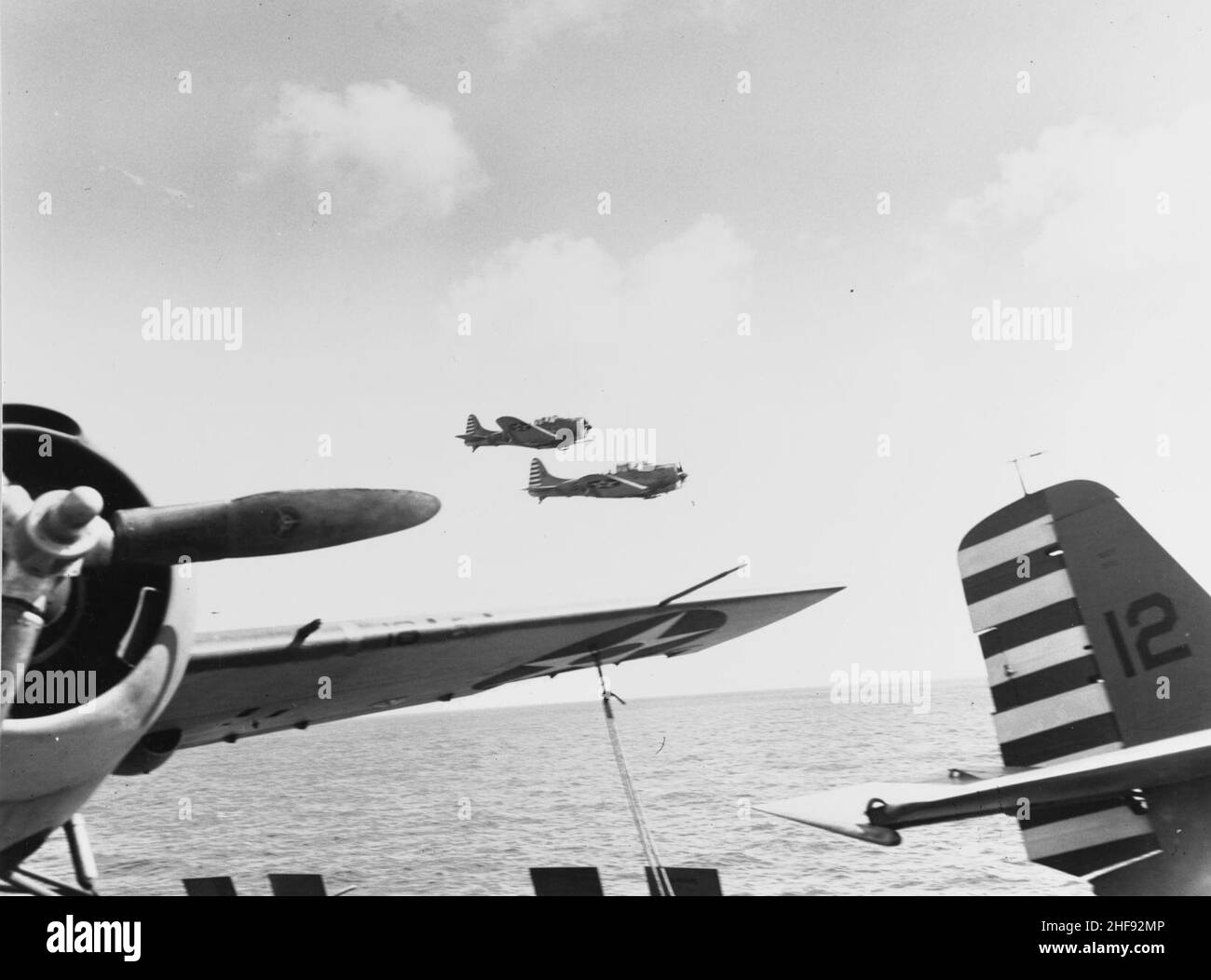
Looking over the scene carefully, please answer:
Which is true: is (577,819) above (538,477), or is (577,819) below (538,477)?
below

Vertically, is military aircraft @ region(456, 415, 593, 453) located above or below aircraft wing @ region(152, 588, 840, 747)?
above

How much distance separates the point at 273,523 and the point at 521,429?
1632 mm

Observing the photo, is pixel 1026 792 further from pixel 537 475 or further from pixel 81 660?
pixel 81 660

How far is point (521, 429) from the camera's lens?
4.21 meters

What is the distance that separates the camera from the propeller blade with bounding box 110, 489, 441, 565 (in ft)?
8.84

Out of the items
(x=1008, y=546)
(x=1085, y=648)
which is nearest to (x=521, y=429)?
(x=1008, y=546)

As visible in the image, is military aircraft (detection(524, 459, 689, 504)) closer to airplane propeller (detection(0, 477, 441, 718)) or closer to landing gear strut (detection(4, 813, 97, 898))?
airplane propeller (detection(0, 477, 441, 718))

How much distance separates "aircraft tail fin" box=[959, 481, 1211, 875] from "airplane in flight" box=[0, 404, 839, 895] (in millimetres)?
935

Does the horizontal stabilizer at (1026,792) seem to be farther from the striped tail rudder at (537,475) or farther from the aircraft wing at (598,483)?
the striped tail rudder at (537,475)

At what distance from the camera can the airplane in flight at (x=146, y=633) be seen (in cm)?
269

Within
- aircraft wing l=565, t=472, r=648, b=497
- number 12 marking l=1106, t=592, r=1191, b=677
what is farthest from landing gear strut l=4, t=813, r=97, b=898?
number 12 marking l=1106, t=592, r=1191, b=677

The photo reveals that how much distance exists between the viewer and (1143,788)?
318cm

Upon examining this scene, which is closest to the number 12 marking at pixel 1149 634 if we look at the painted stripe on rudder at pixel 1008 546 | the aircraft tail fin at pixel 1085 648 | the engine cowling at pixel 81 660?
the aircraft tail fin at pixel 1085 648
